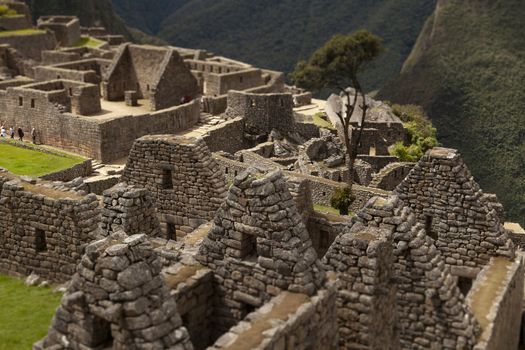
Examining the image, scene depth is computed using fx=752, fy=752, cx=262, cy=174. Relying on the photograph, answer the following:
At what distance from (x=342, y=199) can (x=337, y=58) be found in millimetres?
42328

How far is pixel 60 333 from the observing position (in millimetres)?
6547

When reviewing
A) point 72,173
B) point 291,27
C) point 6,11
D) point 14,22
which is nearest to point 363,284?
point 72,173

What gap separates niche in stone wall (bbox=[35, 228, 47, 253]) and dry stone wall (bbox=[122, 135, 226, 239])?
1.87m

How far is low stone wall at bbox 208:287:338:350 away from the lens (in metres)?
6.50

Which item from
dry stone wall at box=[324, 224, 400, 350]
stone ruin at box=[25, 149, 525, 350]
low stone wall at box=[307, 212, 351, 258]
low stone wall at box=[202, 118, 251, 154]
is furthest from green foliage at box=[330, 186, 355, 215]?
dry stone wall at box=[324, 224, 400, 350]

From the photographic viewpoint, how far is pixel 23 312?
9406mm

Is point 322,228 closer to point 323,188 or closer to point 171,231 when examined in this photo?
point 171,231

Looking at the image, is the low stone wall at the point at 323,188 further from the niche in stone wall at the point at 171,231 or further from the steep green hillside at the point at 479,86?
the steep green hillside at the point at 479,86

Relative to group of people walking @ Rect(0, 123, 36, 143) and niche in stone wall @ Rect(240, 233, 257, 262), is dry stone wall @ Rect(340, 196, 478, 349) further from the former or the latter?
group of people walking @ Rect(0, 123, 36, 143)

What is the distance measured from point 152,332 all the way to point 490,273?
19.6 feet

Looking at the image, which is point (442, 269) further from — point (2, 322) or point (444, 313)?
point (2, 322)

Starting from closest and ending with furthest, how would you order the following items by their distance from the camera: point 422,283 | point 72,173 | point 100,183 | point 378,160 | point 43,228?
point 422,283
point 43,228
point 100,183
point 72,173
point 378,160

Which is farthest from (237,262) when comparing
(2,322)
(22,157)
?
(22,157)

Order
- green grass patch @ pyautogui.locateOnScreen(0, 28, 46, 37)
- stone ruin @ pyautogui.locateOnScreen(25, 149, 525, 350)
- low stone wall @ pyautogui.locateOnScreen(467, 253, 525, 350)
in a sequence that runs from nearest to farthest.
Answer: stone ruin @ pyautogui.locateOnScreen(25, 149, 525, 350), low stone wall @ pyautogui.locateOnScreen(467, 253, 525, 350), green grass patch @ pyautogui.locateOnScreen(0, 28, 46, 37)
